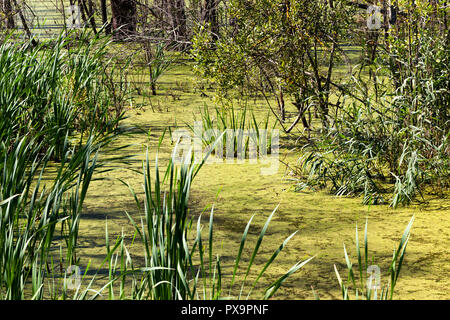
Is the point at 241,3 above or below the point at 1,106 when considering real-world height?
above

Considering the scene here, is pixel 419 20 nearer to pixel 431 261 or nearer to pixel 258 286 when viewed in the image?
pixel 431 261

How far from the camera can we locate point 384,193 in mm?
3752

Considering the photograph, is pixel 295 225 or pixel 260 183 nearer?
pixel 295 225

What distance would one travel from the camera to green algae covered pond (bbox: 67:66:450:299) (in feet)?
8.80

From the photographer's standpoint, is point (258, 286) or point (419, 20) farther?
point (419, 20)

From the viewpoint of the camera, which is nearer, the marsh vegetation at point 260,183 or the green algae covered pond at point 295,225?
the marsh vegetation at point 260,183

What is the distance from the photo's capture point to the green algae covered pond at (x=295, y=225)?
2684mm

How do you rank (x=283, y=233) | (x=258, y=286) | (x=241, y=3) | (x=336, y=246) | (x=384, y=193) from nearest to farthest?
1. (x=258, y=286)
2. (x=336, y=246)
3. (x=283, y=233)
4. (x=384, y=193)
5. (x=241, y=3)

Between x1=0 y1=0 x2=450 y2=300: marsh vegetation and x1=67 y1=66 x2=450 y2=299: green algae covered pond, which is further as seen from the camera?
x1=67 y1=66 x2=450 y2=299: green algae covered pond

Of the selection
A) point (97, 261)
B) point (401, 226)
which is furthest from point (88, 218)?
point (401, 226)

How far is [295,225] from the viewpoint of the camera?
3.34m
